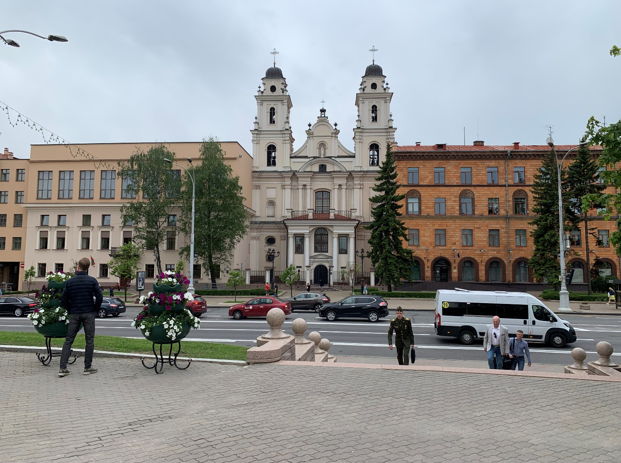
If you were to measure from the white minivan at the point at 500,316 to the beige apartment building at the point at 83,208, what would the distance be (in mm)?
37971

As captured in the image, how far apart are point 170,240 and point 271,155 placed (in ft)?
59.8

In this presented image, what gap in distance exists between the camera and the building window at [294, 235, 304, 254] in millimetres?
53656

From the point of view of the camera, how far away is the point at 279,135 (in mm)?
59938

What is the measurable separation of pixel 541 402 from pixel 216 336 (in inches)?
515

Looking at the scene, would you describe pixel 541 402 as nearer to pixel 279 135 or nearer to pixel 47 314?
pixel 47 314

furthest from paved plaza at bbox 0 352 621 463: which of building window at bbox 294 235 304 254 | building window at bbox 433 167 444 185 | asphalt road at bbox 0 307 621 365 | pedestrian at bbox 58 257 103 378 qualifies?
building window at bbox 294 235 304 254

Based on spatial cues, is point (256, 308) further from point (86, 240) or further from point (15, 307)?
point (86, 240)

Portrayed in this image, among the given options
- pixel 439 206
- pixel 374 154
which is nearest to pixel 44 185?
pixel 374 154

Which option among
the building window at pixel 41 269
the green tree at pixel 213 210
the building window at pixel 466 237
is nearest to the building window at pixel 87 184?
the building window at pixel 41 269

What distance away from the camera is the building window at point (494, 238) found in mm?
46781

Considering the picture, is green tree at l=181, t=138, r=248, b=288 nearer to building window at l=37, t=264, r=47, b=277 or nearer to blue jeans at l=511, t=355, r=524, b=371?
building window at l=37, t=264, r=47, b=277

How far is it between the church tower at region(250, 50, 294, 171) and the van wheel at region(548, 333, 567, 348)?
153ft

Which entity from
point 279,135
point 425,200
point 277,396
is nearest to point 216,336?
point 277,396

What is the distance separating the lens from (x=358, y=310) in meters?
23.2
